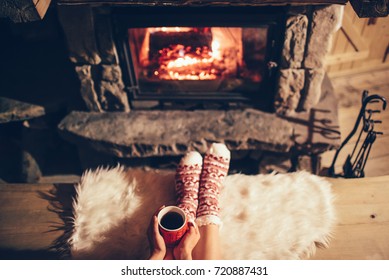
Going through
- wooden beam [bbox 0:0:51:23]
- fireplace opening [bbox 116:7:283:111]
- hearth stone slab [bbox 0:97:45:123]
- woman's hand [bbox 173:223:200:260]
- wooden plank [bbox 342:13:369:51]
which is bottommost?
woman's hand [bbox 173:223:200:260]

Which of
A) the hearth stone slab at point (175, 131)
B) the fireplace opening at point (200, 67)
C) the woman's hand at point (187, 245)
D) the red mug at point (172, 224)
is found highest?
the fireplace opening at point (200, 67)

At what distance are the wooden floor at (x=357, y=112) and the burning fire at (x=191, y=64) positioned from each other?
1065mm

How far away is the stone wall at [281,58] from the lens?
1.69 m

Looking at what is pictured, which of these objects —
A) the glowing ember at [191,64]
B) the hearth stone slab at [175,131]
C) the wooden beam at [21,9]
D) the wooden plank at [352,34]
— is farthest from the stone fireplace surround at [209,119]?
the wooden plank at [352,34]

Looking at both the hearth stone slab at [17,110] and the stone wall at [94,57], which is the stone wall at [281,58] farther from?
the hearth stone slab at [17,110]

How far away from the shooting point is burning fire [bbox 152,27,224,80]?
2107mm

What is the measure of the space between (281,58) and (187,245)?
43.5 inches

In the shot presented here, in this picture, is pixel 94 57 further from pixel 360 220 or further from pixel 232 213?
pixel 360 220

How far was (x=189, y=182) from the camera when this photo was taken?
5.89ft

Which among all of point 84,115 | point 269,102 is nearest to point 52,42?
point 84,115

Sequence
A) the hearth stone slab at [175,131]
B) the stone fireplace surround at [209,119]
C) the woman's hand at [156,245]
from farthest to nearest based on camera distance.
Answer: the hearth stone slab at [175,131]
the stone fireplace surround at [209,119]
the woman's hand at [156,245]

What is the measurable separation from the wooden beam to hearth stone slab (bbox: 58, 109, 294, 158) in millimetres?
853

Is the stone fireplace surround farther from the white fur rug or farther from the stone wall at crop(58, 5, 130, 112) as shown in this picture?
the white fur rug

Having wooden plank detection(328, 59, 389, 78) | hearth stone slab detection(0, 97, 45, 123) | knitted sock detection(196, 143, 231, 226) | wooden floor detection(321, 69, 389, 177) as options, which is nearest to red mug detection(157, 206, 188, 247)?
knitted sock detection(196, 143, 231, 226)
